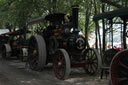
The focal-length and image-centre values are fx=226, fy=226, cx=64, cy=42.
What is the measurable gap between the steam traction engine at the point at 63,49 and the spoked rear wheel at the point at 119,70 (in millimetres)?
2279

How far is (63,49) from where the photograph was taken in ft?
24.4

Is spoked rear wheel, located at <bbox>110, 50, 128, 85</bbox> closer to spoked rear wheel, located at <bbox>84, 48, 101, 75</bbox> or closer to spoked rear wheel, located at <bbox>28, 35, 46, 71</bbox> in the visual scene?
spoked rear wheel, located at <bbox>84, 48, 101, 75</bbox>

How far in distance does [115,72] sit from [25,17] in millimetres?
11916

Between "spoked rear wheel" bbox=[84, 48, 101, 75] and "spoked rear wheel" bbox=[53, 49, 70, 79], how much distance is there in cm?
112

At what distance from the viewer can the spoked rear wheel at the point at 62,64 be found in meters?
6.99

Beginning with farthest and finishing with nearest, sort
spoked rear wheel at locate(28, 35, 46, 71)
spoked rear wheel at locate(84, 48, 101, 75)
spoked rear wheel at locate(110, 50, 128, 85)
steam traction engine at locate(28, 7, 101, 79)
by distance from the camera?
spoked rear wheel at locate(28, 35, 46, 71) → spoked rear wheel at locate(84, 48, 101, 75) → steam traction engine at locate(28, 7, 101, 79) → spoked rear wheel at locate(110, 50, 128, 85)

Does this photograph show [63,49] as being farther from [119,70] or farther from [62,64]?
[119,70]

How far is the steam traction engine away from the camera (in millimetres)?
7591

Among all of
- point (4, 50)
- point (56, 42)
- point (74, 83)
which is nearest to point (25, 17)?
point (4, 50)

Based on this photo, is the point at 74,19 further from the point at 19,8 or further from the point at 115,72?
the point at 19,8

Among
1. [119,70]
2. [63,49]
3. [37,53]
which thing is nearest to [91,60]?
[63,49]

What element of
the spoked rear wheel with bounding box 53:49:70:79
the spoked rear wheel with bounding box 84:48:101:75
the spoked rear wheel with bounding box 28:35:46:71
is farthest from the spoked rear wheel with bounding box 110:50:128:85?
the spoked rear wheel with bounding box 28:35:46:71

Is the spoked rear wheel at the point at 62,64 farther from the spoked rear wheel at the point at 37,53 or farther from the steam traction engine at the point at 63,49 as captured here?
the spoked rear wheel at the point at 37,53

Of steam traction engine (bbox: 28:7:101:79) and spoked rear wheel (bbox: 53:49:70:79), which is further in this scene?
steam traction engine (bbox: 28:7:101:79)
